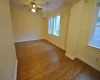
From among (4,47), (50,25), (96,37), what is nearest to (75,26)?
(96,37)


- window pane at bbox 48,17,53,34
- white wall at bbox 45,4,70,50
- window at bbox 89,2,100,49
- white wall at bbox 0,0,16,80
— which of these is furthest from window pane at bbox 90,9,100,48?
window pane at bbox 48,17,53,34

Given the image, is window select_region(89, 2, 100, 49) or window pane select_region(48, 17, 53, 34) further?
window pane select_region(48, 17, 53, 34)

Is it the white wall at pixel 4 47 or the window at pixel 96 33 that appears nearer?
the white wall at pixel 4 47

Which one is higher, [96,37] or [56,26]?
[56,26]

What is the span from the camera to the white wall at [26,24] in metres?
4.82

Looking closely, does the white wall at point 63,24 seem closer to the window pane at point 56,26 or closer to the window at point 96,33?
the window pane at point 56,26

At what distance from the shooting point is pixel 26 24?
17.1ft

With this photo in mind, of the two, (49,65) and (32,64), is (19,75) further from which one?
(49,65)

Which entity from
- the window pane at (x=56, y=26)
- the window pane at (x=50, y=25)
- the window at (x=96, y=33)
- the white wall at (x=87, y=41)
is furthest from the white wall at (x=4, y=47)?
the window pane at (x=50, y=25)

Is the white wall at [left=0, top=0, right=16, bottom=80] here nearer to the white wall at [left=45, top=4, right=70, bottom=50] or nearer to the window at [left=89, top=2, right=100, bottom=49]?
the window at [left=89, top=2, right=100, bottom=49]

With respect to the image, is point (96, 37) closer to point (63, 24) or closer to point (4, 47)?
point (63, 24)

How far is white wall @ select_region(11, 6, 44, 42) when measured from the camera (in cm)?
482

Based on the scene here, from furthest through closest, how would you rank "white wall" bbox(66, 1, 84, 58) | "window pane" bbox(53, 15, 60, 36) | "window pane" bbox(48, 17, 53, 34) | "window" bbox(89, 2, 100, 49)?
1. "window pane" bbox(48, 17, 53, 34)
2. "window pane" bbox(53, 15, 60, 36)
3. "white wall" bbox(66, 1, 84, 58)
4. "window" bbox(89, 2, 100, 49)

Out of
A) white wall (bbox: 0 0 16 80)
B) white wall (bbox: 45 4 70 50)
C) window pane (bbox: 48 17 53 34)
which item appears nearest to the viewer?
white wall (bbox: 0 0 16 80)
